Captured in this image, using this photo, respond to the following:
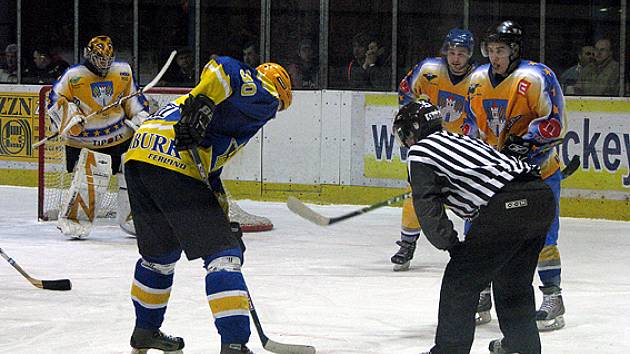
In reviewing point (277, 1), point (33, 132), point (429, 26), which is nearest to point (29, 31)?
point (33, 132)

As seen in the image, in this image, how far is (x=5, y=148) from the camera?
852 centimetres

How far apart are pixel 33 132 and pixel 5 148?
295 millimetres

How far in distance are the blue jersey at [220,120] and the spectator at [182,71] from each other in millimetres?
5067

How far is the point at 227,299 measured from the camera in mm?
3086

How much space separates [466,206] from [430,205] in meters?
0.14

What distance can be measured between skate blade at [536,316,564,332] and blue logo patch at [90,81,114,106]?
3228mm

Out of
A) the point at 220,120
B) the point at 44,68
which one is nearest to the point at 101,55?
the point at 44,68

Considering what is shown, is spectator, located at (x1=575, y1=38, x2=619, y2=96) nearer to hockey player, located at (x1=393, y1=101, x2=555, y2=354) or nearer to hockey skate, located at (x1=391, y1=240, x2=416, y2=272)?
hockey skate, located at (x1=391, y1=240, x2=416, y2=272)

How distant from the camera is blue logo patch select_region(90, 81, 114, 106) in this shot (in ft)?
21.0

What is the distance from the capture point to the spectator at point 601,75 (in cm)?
718

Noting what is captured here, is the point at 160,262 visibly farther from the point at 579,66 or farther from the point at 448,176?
the point at 579,66

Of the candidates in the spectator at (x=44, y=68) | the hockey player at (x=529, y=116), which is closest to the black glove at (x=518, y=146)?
the hockey player at (x=529, y=116)

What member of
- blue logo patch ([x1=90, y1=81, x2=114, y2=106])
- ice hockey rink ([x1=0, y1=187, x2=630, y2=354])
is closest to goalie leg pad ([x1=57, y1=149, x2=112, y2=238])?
ice hockey rink ([x1=0, y1=187, x2=630, y2=354])

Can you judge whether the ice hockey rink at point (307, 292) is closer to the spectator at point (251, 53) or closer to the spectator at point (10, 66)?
the spectator at point (251, 53)
